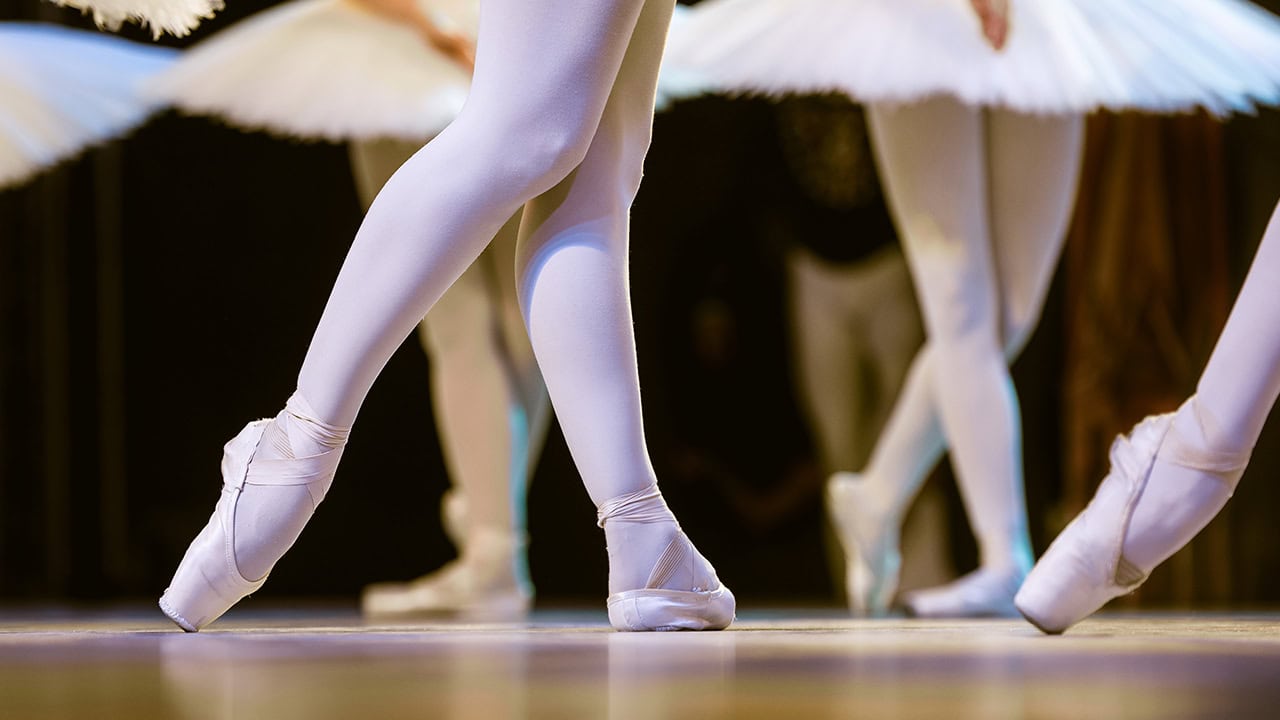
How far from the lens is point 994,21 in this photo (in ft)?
7.13

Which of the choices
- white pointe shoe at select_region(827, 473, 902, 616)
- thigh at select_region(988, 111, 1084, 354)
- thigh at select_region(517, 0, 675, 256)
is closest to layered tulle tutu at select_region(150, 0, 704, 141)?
thigh at select_region(988, 111, 1084, 354)

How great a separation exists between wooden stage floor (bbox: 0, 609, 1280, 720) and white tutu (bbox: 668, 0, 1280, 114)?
109 cm

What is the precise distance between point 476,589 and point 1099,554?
1.27 meters

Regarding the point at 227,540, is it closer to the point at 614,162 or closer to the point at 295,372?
the point at 614,162

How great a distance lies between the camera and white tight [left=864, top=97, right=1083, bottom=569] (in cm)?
210

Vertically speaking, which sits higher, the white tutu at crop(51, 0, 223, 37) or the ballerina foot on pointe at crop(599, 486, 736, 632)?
the white tutu at crop(51, 0, 223, 37)

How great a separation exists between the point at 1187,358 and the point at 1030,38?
1482 mm

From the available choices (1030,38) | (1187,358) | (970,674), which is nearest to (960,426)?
(1030,38)

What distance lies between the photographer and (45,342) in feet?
11.3

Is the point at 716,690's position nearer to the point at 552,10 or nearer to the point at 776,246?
the point at 552,10

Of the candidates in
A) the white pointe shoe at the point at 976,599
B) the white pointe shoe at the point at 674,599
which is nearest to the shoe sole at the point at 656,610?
the white pointe shoe at the point at 674,599

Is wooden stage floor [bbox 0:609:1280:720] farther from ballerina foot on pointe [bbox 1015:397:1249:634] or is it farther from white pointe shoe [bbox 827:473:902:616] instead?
white pointe shoe [bbox 827:473:902:616]

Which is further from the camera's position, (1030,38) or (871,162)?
(871,162)

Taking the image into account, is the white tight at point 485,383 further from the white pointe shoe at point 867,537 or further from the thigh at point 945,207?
the thigh at point 945,207
